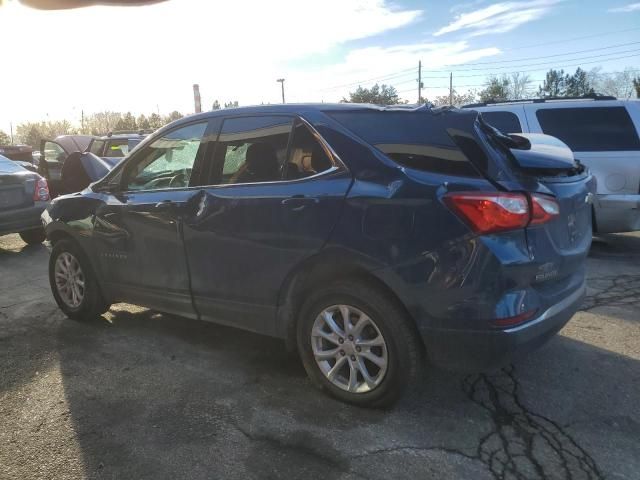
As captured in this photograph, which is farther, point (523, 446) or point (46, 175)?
point (46, 175)

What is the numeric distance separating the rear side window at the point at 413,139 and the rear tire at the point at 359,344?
2.39 feet

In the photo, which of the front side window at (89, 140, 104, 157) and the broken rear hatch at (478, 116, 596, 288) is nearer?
the broken rear hatch at (478, 116, 596, 288)

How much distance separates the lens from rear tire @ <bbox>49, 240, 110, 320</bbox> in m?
4.55

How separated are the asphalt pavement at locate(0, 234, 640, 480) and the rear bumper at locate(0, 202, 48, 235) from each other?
364 cm

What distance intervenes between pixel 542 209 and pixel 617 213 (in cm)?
421

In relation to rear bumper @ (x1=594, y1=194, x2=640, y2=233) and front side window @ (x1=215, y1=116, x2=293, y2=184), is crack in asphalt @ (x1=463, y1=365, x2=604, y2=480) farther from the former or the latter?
rear bumper @ (x1=594, y1=194, x2=640, y2=233)

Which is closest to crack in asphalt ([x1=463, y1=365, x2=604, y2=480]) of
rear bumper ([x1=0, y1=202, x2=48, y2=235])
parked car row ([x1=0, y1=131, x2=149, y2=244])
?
parked car row ([x1=0, y1=131, x2=149, y2=244])

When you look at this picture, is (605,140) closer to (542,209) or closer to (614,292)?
(614,292)

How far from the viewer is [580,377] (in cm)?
342

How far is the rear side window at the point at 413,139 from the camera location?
2789mm

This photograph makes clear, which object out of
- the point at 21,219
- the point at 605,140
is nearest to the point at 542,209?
the point at 605,140

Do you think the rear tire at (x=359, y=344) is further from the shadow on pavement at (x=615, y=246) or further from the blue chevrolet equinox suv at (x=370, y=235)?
the shadow on pavement at (x=615, y=246)

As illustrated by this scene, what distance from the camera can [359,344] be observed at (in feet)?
9.91

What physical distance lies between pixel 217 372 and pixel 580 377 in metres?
2.38
